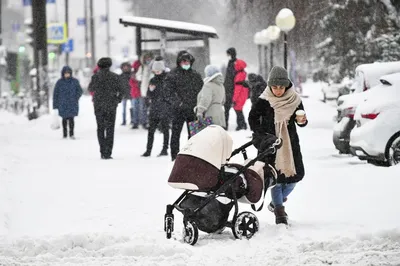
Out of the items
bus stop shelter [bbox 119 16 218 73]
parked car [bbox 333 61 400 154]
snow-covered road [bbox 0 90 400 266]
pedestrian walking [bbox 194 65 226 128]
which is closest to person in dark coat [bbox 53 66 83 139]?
bus stop shelter [bbox 119 16 218 73]

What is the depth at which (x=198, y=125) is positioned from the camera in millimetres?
13891

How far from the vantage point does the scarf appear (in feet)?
28.1

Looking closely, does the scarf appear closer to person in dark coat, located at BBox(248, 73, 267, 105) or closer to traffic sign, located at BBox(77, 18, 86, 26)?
person in dark coat, located at BBox(248, 73, 267, 105)

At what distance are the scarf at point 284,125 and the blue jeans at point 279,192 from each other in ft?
0.68

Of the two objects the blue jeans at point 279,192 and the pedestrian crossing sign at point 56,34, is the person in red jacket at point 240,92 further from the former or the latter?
the pedestrian crossing sign at point 56,34

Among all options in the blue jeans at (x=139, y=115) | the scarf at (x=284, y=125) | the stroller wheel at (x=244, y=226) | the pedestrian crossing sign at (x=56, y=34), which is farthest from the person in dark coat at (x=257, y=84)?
the pedestrian crossing sign at (x=56, y=34)

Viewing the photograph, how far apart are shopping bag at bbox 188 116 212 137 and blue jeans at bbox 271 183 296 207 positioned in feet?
16.8

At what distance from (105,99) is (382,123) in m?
5.23

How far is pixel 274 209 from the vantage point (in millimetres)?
8633

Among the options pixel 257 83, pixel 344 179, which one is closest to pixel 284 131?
pixel 344 179

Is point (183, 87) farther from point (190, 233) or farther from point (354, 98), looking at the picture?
point (190, 233)

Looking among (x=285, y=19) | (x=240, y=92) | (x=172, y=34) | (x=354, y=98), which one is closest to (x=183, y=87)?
(x=354, y=98)

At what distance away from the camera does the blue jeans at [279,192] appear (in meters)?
8.64

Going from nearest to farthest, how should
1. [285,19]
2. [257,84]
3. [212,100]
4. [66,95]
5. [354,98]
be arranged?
[212,100] < [354,98] < [257,84] < [66,95] < [285,19]
